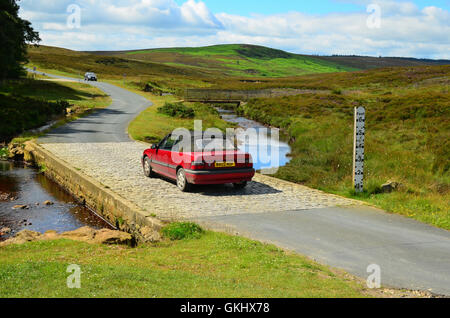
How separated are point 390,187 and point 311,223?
14.4 ft

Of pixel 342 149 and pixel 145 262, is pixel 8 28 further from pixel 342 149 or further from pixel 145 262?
pixel 145 262

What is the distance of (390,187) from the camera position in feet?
43.9

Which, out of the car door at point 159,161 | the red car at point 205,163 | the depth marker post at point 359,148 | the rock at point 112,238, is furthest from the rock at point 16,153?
the depth marker post at point 359,148

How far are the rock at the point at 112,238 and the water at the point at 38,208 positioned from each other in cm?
298

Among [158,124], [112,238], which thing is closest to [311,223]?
[112,238]

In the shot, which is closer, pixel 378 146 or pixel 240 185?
pixel 240 185

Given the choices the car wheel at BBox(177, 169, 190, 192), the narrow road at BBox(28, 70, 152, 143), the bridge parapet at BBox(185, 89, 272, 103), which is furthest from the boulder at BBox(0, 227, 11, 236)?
the bridge parapet at BBox(185, 89, 272, 103)

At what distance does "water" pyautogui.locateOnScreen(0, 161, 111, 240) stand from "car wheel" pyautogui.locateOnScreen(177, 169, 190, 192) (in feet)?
7.24

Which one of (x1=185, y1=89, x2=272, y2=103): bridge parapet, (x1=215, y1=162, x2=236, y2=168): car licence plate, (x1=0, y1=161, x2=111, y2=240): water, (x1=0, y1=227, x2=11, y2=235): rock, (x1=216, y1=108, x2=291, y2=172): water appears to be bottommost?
(x1=0, y1=161, x2=111, y2=240): water

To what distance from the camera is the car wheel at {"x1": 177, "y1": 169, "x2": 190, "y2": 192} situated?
1309cm

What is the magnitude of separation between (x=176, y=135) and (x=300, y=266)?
7911 mm

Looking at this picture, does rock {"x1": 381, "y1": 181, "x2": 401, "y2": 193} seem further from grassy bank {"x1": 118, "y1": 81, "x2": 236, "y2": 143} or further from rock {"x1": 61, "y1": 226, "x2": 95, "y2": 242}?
grassy bank {"x1": 118, "y1": 81, "x2": 236, "y2": 143}

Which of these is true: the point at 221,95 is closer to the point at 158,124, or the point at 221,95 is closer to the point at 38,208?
the point at 158,124
